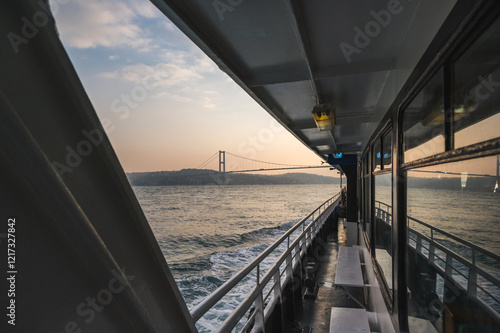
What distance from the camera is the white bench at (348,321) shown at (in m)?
2.35

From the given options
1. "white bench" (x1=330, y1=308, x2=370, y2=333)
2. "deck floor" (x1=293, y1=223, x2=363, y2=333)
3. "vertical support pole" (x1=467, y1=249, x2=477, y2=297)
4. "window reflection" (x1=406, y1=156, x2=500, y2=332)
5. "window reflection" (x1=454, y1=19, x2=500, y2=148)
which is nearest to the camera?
"window reflection" (x1=454, y1=19, x2=500, y2=148)

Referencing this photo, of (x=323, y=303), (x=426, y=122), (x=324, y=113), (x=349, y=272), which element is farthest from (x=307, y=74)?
(x=323, y=303)

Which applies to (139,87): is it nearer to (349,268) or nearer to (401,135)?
(401,135)

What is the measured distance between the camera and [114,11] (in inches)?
60.2

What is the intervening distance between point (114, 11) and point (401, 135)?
1722mm

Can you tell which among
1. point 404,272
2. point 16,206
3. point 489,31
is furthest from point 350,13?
point 16,206

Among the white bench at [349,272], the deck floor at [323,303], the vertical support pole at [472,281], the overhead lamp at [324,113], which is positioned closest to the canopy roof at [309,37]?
the overhead lamp at [324,113]

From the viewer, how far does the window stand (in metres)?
1.09

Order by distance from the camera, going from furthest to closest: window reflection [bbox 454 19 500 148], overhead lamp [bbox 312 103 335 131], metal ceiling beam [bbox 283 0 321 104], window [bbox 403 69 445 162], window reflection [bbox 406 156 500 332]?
overhead lamp [bbox 312 103 335 131] → metal ceiling beam [bbox 283 0 321 104] → window [bbox 403 69 445 162] → window reflection [bbox 406 156 500 332] → window reflection [bbox 454 19 500 148]

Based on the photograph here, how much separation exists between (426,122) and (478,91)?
52 centimetres

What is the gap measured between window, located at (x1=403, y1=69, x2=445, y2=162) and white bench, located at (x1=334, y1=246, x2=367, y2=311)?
7.15 ft

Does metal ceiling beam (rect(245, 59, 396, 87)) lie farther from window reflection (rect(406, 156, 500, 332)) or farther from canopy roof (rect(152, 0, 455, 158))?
window reflection (rect(406, 156, 500, 332))

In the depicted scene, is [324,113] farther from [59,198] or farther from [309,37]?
[59,198]

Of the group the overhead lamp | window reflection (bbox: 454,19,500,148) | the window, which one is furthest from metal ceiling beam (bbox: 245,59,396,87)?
window reflection (bbox: 454,19,500,148)
